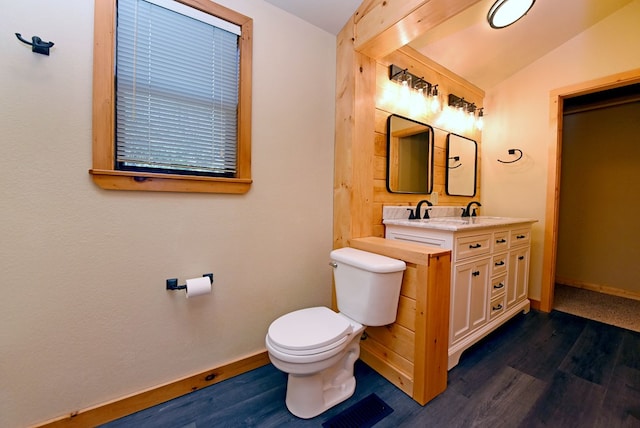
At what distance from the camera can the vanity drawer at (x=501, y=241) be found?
1.86 m

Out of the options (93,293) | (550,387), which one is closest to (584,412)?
(550,387)

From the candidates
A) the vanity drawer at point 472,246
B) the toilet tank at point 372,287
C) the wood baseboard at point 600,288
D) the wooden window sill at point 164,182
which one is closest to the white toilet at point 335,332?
the toilet tank at point 372,287

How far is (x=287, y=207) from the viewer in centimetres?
169

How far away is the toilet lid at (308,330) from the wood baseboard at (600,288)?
352 cm

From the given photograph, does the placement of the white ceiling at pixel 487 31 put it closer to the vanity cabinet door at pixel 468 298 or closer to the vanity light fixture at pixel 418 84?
the vanity light fixture at pixel 418 84

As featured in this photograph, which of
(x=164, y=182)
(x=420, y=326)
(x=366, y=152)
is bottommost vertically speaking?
(x=420, y=326)

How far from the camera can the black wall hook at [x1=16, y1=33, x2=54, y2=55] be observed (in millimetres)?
1024

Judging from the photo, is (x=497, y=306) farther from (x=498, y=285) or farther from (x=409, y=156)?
(x=409, y=156)

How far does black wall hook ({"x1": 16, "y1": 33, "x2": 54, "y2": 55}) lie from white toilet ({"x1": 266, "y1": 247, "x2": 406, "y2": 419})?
156cm

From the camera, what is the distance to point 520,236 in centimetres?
216

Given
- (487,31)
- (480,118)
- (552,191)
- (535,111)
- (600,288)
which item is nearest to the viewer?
(487,31)

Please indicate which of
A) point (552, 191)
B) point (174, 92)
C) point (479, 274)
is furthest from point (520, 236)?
point (174, 92)

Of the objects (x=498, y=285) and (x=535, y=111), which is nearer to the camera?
(x=498, y=285)

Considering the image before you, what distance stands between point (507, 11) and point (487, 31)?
45 cm
